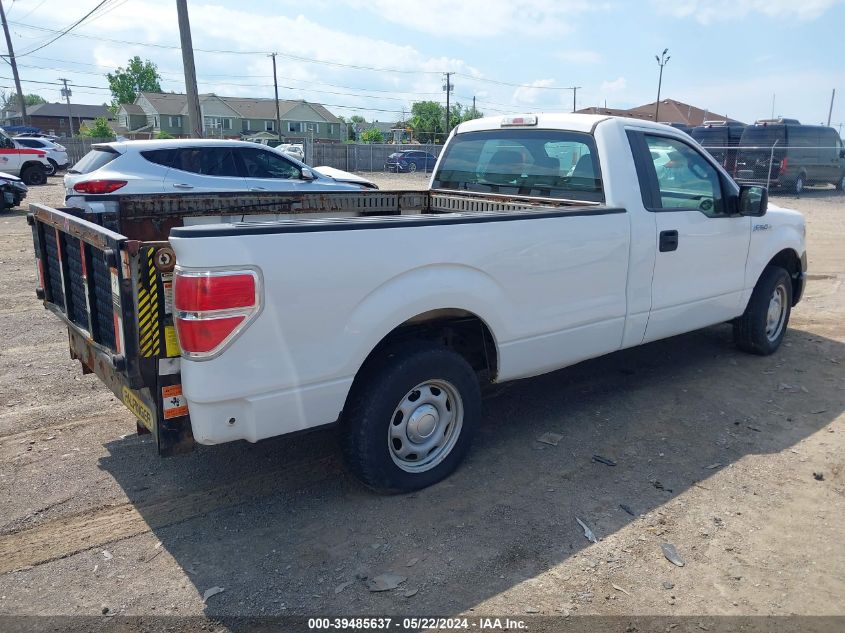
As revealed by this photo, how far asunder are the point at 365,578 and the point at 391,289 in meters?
1.34

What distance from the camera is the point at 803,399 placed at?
17.6 ft

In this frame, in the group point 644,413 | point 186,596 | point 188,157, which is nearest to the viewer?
point 186,596

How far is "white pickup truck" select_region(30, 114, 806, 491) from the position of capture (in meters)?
2.97

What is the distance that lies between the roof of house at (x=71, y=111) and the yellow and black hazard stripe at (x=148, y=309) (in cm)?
11142

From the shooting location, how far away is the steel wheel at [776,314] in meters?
6.25

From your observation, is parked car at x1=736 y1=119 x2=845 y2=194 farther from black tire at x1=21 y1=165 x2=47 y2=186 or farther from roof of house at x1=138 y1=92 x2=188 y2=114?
roof of house at x1=138 y1=92 x2=188 y2=114

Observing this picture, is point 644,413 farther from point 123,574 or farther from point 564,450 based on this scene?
point 123,574

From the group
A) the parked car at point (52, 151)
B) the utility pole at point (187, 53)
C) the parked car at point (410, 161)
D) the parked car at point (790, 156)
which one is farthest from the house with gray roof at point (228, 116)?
the parked car at point (790, 156)

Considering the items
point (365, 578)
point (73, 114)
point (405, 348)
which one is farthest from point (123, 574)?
point (73, 114)

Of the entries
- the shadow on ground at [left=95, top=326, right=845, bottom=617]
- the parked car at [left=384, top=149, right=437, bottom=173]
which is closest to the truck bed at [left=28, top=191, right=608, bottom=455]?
the shadow on ground at [left=95, top=326, right=845, bottom=617]

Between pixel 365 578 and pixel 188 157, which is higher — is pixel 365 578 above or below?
below

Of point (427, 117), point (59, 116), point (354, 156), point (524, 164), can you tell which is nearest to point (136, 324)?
point (524, 164)

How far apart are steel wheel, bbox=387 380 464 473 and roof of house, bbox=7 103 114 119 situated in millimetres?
111295

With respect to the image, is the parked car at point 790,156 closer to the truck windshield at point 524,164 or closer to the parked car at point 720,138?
the parked car at point 720,138
